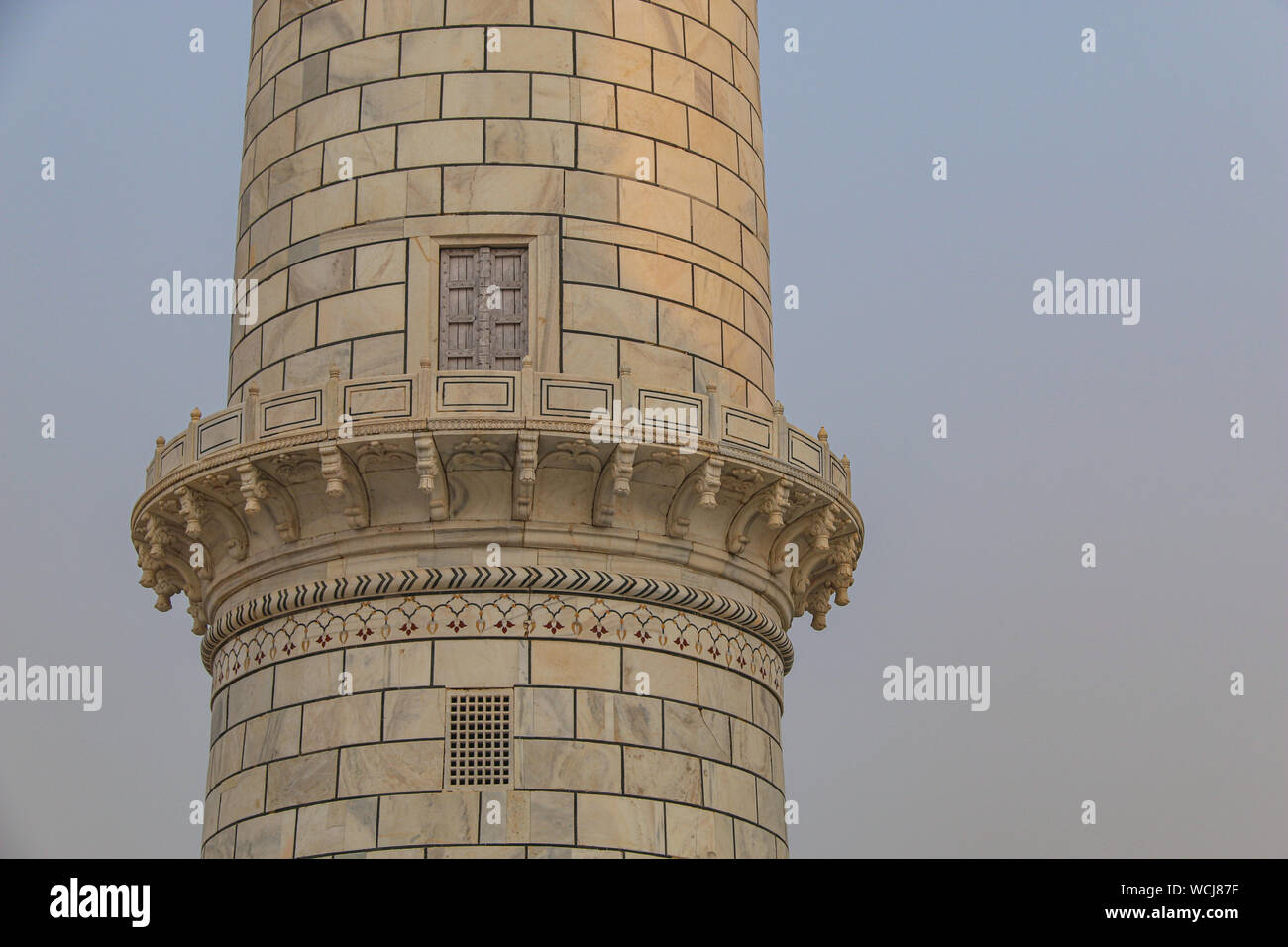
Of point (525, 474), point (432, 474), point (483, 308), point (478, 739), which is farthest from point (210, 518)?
point (478, 739)

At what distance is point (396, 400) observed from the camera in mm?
26516

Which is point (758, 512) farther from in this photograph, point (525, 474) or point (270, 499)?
point (270, 499)

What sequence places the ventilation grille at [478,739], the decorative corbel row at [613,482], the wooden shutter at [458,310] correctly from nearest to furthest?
the ventilation grille at [478,739] < the decorative corbel row at [613,482] < the wooden shutter at [458,310]

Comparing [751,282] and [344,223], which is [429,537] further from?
[751,282]

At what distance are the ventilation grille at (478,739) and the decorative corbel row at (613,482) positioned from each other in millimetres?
2662

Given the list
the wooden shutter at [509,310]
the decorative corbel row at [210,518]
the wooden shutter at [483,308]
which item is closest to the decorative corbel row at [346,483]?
the decorative corbel row at [210,518]

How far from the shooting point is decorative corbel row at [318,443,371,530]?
26484mm

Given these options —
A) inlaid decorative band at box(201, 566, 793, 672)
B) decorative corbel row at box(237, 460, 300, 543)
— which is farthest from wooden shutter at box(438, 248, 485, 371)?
inlaid decorative band at box(201, 566, 793, 672)

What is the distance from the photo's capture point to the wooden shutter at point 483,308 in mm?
27859

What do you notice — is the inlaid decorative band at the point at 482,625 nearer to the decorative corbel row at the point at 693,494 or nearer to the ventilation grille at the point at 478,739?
the ventilation grille at the point at 478,739

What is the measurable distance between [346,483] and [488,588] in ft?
7.43

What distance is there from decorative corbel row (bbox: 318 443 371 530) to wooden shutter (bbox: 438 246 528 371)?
6.55ft

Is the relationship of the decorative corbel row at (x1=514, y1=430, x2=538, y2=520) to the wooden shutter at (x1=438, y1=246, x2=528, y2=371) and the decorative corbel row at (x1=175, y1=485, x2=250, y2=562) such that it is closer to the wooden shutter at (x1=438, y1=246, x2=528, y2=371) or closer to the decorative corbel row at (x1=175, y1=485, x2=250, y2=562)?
the wooden shutter at (x1=438, y1=246, x2=528, y2=371)
